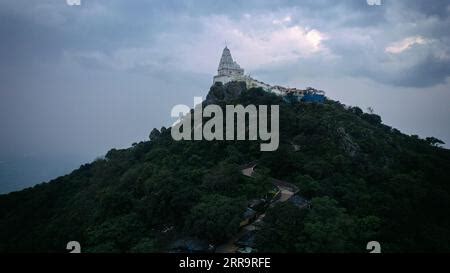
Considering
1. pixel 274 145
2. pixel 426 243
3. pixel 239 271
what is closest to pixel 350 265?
pixel 239 271

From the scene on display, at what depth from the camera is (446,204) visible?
50.3ft

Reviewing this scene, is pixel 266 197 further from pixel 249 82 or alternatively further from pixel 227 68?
pixel 227 68

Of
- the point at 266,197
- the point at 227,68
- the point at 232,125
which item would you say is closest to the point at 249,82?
the point at 227,68

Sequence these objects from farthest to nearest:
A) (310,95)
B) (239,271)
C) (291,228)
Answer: (310,95), (291,228), (239,271)

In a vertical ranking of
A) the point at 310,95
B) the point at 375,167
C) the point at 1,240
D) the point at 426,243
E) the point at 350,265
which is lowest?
the point at 1,240

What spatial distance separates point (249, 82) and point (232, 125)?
10502mm

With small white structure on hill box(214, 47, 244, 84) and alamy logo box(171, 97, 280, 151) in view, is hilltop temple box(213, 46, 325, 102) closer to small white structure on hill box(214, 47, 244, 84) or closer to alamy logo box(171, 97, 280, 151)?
small white structure on hill box(214, 47, 244, 84)

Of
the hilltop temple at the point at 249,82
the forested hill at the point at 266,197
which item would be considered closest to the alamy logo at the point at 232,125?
the forested hill at the point at 266,197

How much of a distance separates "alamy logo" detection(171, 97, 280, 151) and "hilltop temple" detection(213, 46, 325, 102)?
17.8 feet

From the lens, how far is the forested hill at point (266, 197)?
1222 centimetres

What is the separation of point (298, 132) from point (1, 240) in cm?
1592

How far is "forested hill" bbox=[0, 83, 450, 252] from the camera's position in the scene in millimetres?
12219

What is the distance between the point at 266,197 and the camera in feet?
49.2

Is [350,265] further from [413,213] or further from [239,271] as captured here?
[413,213]
